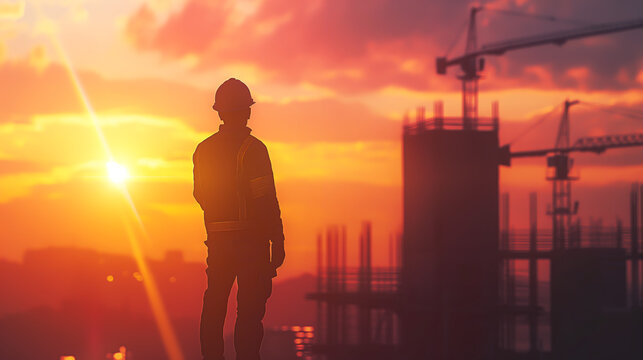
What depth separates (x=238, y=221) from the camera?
9.54 metres

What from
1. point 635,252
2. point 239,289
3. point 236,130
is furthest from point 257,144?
point 635,252

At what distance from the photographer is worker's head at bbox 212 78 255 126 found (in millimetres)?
9672

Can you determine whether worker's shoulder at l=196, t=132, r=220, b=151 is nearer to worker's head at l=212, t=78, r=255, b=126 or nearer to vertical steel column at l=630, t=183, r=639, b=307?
worker's head at l=212, t=78, r=255, b=126

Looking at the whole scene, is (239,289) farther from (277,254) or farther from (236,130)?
(236,130)

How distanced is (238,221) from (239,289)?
71cm

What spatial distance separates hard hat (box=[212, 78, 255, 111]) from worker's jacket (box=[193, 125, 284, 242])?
0.24 metres

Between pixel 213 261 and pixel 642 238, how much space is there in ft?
195

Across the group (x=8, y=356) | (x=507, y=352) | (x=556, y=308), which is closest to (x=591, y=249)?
(x=556, y=308)

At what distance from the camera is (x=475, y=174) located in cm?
5547

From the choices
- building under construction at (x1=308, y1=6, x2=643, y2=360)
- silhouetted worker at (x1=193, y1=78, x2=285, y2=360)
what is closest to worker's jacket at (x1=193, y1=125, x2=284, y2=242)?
silhouetted worker at (x1=193, y1=78, x2=285, y2=360)

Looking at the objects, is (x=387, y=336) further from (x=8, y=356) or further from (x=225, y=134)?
(x=8, y=356)

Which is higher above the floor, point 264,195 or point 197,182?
point 197,182

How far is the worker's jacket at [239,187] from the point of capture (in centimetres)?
952

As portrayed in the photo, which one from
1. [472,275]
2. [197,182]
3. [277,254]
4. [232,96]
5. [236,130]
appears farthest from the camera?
[472,275]
